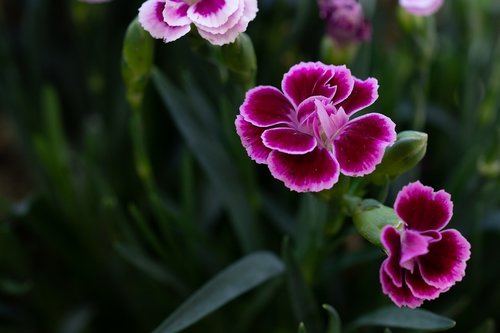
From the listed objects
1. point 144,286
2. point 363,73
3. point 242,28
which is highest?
point 242,28

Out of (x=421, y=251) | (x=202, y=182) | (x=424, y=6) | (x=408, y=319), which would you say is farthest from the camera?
(x=202, y=182)

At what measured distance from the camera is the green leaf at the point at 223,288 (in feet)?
2.06

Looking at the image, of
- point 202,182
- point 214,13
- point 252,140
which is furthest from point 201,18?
point 202,182

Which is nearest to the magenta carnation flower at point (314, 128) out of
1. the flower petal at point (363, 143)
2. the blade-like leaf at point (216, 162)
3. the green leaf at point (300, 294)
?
the flower petal at point (363, 143)

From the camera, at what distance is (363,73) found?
0.87 meters

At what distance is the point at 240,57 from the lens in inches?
25.8

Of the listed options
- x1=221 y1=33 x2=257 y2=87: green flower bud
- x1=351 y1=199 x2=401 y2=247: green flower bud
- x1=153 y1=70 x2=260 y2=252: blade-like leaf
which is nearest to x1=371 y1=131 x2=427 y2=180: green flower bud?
x1=351 y1=199 x2=401 y2=247: green flower bud

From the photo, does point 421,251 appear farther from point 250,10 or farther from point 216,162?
point 216,162

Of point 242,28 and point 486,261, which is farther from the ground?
point 242,28

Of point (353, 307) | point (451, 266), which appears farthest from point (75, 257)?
point (451, 266)

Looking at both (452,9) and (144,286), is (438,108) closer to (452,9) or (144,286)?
(452,9)

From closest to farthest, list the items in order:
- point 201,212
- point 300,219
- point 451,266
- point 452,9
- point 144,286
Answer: point 451,266 < point 300,219 < point 144,286 < point 201,212 < point 452,9

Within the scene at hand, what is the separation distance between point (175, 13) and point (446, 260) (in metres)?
0.31

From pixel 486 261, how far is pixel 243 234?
1.21 ft
